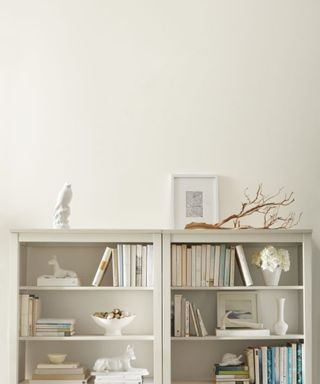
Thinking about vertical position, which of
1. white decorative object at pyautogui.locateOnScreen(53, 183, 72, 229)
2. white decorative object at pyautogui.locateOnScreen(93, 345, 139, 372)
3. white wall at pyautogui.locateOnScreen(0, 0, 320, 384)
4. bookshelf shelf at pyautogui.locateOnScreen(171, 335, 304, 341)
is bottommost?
white decorative object at pyautogui.locateOnScreen(93, 345, 139, 372)

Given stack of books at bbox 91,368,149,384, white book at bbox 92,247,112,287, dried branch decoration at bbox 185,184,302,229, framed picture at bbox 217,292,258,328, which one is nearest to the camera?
stack of books at bbox 91,368,149,384

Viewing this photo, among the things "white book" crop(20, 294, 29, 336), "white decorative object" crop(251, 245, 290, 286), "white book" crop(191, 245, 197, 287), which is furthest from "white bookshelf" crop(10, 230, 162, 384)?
"white decorative object" crop(251, 245, 290, 286)

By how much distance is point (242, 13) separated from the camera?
181 inches

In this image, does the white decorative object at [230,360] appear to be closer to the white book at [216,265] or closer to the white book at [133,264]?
the white book at [216,265]

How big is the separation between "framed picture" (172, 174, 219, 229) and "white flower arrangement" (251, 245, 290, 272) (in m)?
0.34

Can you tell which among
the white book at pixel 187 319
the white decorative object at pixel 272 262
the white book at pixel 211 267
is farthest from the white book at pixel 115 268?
the white decorative object at pixel 272 262

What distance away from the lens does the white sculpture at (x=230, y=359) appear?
4.27m

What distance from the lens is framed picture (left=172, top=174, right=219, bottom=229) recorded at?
4473 mm

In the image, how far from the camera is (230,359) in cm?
429

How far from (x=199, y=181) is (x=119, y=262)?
631 millimetres

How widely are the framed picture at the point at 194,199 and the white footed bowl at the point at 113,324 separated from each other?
0.58m

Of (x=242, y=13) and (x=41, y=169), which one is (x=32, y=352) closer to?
(x=41, y=169)

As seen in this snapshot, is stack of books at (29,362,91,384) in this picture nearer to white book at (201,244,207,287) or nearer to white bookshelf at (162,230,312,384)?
white bookshelf at (162,230,312,384)

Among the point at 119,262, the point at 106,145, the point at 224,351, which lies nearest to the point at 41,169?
the point at 106,145
